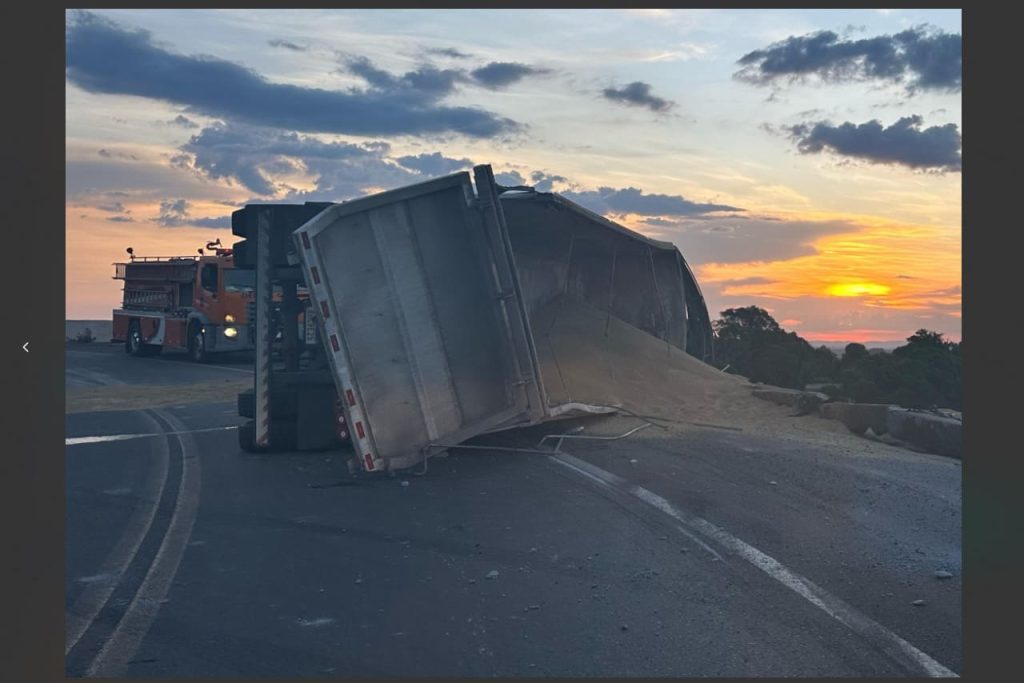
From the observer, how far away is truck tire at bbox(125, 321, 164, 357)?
2973 centimetres

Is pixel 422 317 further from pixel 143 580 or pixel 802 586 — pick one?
pixel 802 586

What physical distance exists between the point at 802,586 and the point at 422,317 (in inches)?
206

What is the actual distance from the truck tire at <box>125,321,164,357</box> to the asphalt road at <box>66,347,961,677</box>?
20.3 m

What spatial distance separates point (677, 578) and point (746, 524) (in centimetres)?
161

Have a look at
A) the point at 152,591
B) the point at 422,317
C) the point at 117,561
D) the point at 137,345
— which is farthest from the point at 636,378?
the point at 137,345

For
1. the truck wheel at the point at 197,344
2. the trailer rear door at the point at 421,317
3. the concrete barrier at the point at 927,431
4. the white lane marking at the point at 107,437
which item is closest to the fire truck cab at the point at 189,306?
the truck wheel at the point at 197,344

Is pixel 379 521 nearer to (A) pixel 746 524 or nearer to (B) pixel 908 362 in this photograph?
(A) pixel 746 524

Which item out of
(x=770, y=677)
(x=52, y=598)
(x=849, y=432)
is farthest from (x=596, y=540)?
(x=849, y=432)

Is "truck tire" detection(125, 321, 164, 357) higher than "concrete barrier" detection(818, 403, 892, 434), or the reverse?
"truck tire" detection(125, 321, 164, 357)

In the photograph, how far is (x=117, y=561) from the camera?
6582 millimetres

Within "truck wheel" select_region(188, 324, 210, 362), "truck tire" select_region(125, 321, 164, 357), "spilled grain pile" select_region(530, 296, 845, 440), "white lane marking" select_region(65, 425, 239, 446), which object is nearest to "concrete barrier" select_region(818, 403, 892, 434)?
"spilled grain pile" select_region(530, 296, 845, 440)

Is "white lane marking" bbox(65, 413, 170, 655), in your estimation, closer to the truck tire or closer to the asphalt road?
the asphalt road

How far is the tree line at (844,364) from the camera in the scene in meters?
17.8

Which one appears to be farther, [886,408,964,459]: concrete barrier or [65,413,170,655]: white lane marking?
[886,408,964,459]: concrete barrier
